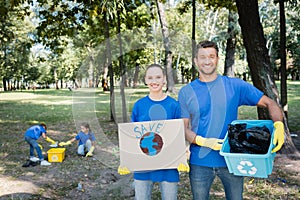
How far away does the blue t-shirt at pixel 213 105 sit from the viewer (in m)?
2.46

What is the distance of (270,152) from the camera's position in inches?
88.0

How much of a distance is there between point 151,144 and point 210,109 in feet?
1.81

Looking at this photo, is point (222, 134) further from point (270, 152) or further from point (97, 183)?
point (97, 183)

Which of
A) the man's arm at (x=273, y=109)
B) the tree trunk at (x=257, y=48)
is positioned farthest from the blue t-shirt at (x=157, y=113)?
the tree trunk at (x=257, y=48)

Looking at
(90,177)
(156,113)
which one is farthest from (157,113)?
(90,177)

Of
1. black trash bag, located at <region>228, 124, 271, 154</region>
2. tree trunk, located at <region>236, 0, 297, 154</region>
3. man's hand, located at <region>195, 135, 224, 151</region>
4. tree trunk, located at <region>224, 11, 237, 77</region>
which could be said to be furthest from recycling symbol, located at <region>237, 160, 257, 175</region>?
tree trunk, located at <region>224, 11, 237, 77</region>

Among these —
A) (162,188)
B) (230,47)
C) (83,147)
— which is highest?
(230,47)

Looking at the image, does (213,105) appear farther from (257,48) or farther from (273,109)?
(257,48)

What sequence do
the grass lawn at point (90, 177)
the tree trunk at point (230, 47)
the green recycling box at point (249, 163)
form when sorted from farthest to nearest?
the tree trunk at point (230, 47) → the grass lawn at point (90, 177) → the green recycling box at point (249, 163)

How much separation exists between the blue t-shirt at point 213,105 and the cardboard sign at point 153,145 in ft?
0.49

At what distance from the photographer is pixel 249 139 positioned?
240cm

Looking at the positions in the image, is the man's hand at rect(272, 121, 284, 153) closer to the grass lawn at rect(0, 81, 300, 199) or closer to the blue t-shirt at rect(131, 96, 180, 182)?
the blue t-shirt at rect(131, 96, 180, 182)

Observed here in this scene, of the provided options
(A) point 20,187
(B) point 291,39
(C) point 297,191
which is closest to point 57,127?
(A) point 20,187

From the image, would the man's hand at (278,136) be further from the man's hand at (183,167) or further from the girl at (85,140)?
the girl at (85,140)
